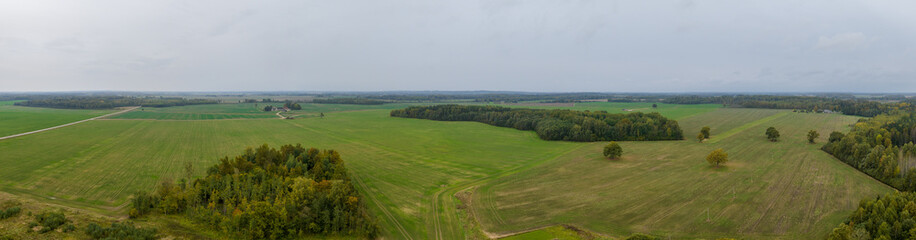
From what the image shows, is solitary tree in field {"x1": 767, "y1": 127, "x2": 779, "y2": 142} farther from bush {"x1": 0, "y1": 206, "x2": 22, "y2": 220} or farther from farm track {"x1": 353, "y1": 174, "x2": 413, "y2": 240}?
bush {"x1": 0, "y1": 206, "x2": 22, "y2": 220}

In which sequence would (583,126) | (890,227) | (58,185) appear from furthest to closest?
(583,126)
(58,185)
(890,227)

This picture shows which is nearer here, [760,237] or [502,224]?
[760,237]

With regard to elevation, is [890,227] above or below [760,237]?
above

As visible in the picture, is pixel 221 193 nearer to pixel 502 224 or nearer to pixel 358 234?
pixel 358 234

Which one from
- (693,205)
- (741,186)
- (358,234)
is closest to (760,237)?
(693,205)

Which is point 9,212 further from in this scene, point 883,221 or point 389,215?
point 883,221

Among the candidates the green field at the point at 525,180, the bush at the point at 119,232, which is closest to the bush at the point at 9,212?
the green field at the point at 525,180

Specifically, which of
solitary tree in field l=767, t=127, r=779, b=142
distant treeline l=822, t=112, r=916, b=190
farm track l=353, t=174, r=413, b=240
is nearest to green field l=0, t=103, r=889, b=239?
farm track l=353, t=174, r=413, b=240
